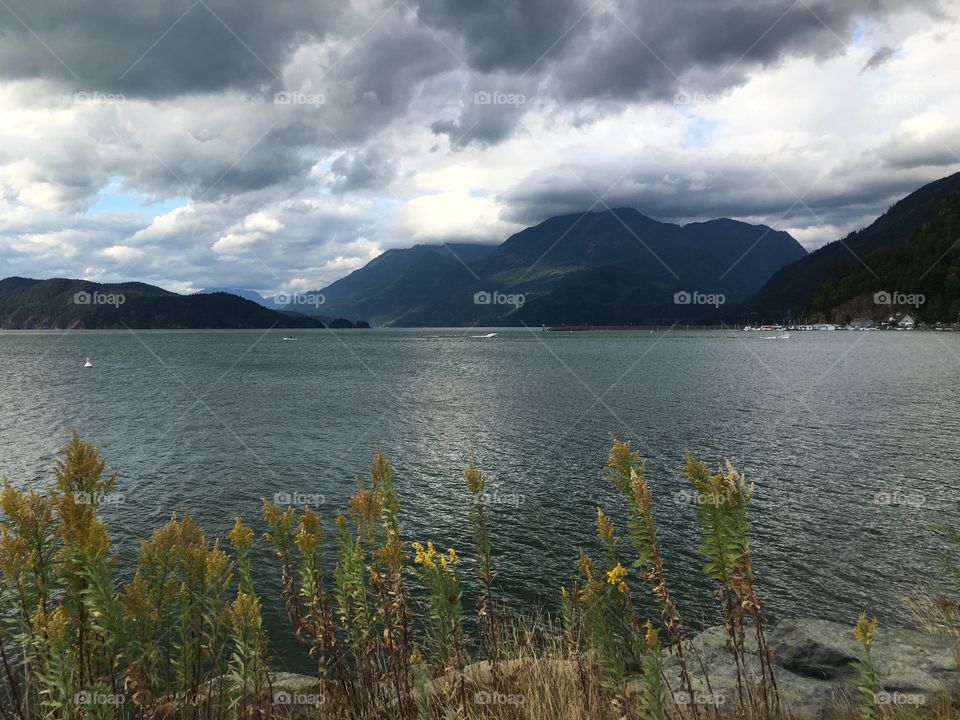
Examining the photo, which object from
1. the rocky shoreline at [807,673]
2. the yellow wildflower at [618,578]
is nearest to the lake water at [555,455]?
the rocky shoreline at [807,673]

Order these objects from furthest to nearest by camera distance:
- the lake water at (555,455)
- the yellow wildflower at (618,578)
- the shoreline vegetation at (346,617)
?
the lake water at (555,455) < the yellow wildflower at (618,578) < the shoreline vegetation at (346,617)

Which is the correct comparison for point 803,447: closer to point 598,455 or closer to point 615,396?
point 598,455

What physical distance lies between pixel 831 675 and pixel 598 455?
3002cm

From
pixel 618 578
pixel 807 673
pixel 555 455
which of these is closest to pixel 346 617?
A: pixel 618 578

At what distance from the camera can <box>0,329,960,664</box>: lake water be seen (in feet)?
75.6

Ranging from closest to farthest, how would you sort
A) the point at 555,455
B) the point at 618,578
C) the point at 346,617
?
the point at 618,578 → the point at 346,617 → the point at 555,455

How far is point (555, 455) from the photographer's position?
1628 inches

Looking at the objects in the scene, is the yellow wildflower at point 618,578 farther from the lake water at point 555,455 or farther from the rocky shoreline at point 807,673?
the lake water at point 555,455

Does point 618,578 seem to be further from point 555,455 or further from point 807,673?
point 555,455

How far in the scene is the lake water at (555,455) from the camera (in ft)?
75.6

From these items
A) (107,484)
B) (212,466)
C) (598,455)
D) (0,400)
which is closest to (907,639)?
(107,484)

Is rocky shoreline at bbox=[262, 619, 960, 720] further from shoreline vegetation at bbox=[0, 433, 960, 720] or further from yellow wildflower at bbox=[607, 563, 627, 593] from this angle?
yellow wildflower at bbox=[607, 563, 627, 593]

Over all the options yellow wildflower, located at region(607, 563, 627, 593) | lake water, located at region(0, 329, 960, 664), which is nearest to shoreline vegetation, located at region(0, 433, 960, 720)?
yellow wildflower, located at region(607, 563, 627, 593)

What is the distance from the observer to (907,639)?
1129 cm
